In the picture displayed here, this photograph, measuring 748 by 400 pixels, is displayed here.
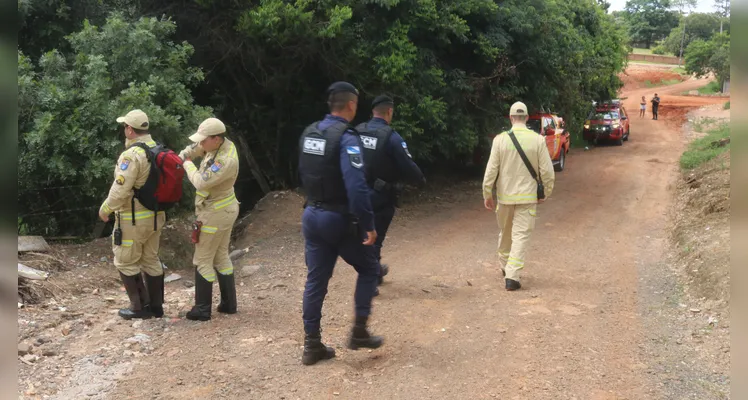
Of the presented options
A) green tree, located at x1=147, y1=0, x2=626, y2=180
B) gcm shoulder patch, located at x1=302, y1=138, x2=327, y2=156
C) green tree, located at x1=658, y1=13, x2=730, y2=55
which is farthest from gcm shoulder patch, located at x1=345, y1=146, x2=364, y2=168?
green tree, located at x1=658, y1=13, x2=730, y2=55

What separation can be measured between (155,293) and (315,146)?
97.4 inches

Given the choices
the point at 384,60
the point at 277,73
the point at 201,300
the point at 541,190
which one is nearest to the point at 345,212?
the point at 201,300

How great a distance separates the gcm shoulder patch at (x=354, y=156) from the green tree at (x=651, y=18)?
87.3 metres

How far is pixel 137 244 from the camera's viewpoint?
5871 mm

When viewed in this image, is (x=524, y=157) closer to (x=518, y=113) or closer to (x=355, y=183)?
(x=518, y=113)

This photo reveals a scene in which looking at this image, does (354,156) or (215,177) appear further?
(215,177)

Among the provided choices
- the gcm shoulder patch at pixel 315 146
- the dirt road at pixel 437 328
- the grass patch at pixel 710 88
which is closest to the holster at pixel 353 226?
the gcm shoulder patch at pixel 315 146

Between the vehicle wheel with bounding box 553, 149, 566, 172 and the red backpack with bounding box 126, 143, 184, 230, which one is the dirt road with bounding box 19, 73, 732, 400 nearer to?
the red backpack with bounding box 126, 143, 184, 230

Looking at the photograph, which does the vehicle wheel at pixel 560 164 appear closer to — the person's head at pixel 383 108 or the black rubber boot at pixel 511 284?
the black rubber boot at pixel 511 284

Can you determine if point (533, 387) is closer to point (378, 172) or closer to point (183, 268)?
point (378, 172)

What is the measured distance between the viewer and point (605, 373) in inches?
198

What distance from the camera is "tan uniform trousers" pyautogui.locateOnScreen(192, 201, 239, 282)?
5.93m

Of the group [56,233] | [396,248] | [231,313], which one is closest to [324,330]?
[231,313]

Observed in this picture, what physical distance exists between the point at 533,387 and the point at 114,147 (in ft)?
19.2
